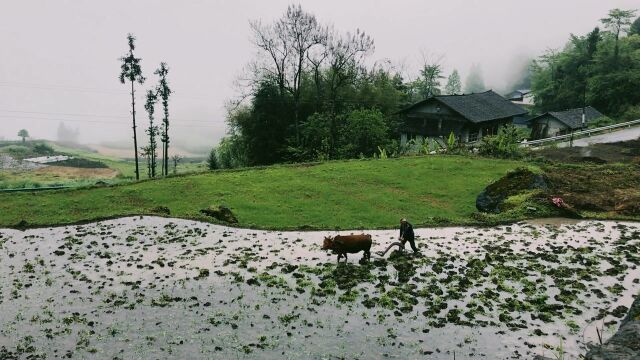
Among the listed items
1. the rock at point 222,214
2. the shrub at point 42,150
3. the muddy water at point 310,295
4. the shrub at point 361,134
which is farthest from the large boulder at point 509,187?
the shrub at point 42,150

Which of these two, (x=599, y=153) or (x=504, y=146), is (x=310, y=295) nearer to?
(x=504, y=146)

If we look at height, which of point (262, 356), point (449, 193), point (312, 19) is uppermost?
point (312, 19)

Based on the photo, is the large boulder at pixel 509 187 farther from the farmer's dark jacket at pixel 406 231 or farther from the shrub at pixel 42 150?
the shrub at pixel 42 150

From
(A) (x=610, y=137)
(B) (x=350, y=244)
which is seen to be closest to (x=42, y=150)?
(A) (x=610, y=137)

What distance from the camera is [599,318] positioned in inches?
639

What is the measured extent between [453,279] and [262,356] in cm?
878

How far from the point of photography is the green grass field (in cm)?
3062

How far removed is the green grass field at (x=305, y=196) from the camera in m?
30.6

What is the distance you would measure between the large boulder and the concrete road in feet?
82.2

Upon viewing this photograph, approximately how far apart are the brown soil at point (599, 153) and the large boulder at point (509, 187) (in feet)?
45.4

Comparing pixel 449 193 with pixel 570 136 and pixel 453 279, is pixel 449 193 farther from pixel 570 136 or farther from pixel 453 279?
pixel 570 136

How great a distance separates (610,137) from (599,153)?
1254 centimetres

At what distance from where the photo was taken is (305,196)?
3562 centimetres

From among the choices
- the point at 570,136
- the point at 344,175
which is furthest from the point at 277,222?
the point at 570,136
